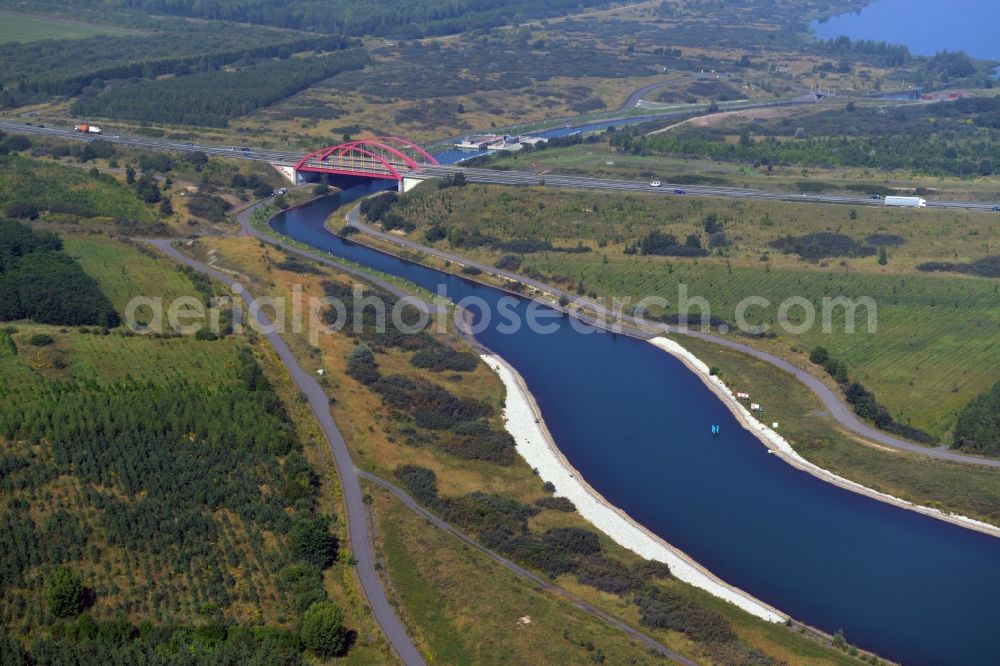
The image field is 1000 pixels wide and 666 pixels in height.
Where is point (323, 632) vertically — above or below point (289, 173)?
below

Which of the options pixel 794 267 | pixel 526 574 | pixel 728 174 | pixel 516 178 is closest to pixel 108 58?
pixel 516 178

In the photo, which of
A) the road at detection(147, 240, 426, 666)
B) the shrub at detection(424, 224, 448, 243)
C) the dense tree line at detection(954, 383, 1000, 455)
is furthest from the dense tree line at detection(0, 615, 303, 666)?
the shrub at detection(424, 224, 448, 243)

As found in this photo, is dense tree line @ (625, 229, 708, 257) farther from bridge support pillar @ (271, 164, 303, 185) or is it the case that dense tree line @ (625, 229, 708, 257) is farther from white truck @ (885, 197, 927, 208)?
bridge support pillar @ (271, 164, 303, 185)

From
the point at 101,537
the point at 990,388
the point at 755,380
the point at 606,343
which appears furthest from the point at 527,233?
the point at 101,537

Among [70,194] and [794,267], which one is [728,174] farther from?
[70,194]

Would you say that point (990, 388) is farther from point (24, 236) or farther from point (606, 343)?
point (24, 236)

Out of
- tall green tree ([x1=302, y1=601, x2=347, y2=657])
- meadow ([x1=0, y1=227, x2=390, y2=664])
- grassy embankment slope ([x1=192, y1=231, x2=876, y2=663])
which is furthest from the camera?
meadow ([x1=0, y1=227, x2=390, y2=664])
